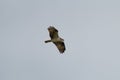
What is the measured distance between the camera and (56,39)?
5994 inches

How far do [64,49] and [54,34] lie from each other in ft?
10.4

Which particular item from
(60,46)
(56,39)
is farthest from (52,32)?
(60,46)

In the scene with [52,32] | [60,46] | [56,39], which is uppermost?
[52,32]

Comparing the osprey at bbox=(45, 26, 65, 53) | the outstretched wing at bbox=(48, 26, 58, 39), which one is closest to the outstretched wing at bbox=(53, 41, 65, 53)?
the osprey at bbox=(45, 26, 65, 53)

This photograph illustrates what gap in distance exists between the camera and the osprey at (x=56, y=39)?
151500 millimetres

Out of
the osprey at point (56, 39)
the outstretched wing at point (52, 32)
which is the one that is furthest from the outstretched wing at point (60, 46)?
the outstretched wing at point (52, 32)

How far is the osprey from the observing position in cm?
15150

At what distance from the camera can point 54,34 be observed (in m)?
152

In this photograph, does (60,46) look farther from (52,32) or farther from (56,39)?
(52,32)

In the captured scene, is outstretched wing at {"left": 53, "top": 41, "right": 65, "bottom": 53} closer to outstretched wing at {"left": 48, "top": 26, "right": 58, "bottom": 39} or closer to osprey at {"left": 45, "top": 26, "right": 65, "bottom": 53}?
osprey at {"left": 45, "top": 26, "right": 65, "bottom": 53}

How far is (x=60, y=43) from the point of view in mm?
153750

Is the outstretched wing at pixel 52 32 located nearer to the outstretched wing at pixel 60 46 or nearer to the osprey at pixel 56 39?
Result: the osprey at pixel 56 39

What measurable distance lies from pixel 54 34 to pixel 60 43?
2356 millimetres

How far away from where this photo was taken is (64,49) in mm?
153750
